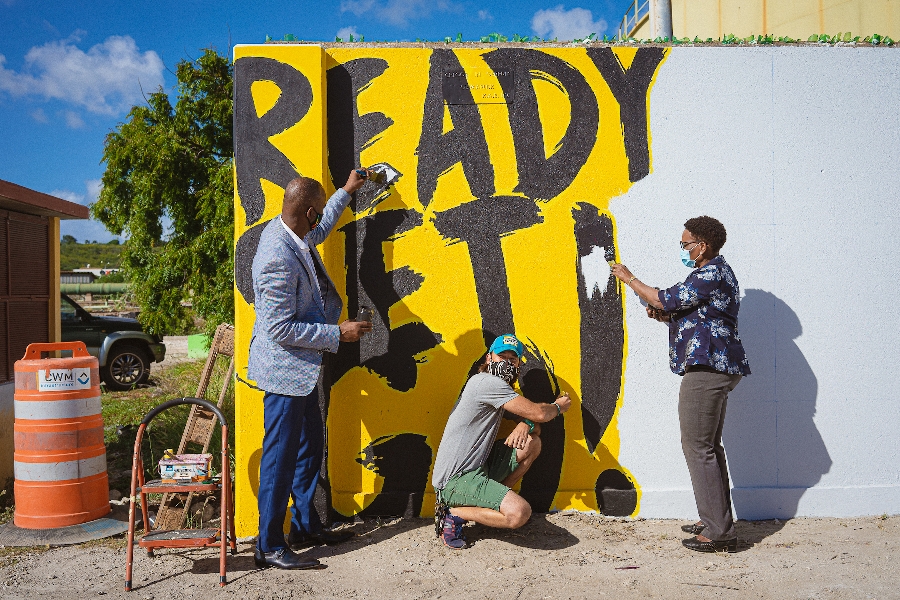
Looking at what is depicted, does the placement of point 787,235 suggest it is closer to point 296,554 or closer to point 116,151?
point 296,554

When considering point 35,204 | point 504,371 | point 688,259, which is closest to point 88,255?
point 35,204

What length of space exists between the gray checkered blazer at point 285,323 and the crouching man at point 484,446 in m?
0.95

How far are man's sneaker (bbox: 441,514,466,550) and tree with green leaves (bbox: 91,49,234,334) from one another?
6.29m


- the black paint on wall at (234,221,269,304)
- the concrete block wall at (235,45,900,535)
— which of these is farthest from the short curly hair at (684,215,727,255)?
the black paint on wall at (234,221,269,304)

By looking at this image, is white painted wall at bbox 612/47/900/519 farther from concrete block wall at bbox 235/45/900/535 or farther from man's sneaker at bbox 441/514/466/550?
man's sneaker at bbox 441/514/466/550

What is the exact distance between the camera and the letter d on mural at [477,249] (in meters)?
4.43

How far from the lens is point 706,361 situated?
12.5 ft

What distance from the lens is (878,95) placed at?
15.0 ft

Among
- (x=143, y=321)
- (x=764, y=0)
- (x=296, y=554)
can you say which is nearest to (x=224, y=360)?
(x=143, y=321)

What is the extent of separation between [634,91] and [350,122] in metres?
1.97

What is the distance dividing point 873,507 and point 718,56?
3289 millimetres

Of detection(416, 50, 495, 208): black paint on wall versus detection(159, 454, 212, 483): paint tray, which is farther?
detection(416, 50, 495, 208): black paint on wall

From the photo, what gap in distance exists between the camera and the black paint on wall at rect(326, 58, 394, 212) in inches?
174

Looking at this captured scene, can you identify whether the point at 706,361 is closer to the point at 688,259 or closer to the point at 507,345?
the point at 688,259
